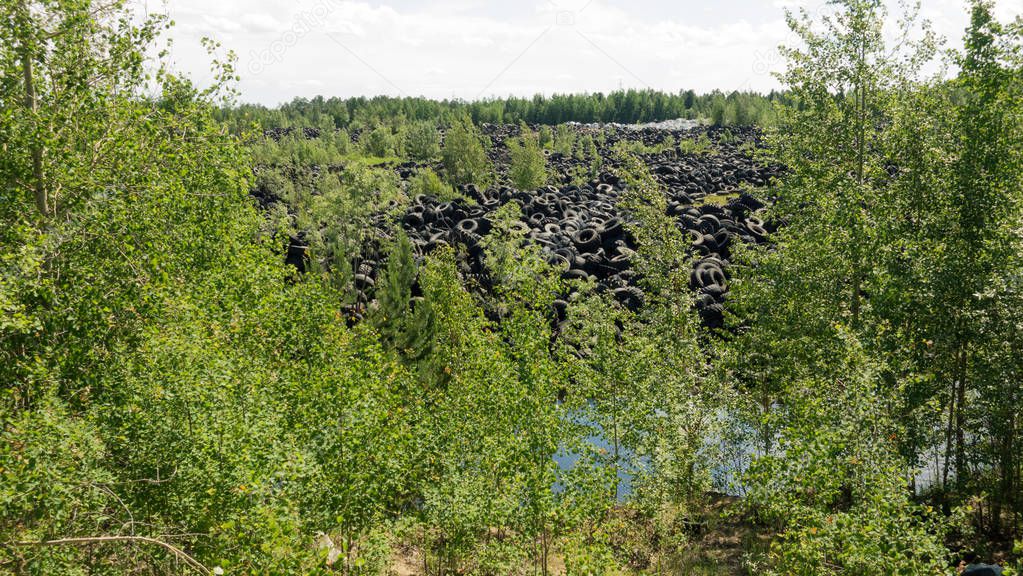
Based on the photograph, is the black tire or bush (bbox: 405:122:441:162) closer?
the black tire

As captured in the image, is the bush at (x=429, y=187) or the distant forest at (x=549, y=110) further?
the distant forest at (x=549, y=110)

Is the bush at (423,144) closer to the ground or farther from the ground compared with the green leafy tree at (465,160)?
farther from the ground

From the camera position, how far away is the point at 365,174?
34844 mm

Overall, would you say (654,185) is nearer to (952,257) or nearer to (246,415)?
(952,257)

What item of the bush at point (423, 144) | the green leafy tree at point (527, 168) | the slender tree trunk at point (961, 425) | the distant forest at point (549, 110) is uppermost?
the distant forest at point (549, 110)

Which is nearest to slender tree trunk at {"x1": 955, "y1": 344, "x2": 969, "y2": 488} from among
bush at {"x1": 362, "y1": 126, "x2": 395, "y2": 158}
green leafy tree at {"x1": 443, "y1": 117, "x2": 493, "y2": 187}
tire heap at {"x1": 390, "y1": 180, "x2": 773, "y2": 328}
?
tire heap at {"x1": 390, "y1": 180, "x2": 773, "y2": 328}

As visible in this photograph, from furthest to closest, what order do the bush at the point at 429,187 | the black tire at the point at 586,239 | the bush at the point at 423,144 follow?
the bush at the point at 423,144 < the bush at the point at 429,187 < the black tire at the point at 586,239

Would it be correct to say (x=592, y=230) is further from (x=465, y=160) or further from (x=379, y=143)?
(x=379, y=143)

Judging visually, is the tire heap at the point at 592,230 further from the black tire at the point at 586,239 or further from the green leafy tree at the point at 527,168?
the green leafy tree at the point at 527,168

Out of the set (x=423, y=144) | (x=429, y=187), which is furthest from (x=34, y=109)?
(x=423, y=144)

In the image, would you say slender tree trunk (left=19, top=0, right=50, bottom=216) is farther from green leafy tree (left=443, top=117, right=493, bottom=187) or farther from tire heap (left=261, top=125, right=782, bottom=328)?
green leafy tree (left=443, top=117, right=493, bottom=187)

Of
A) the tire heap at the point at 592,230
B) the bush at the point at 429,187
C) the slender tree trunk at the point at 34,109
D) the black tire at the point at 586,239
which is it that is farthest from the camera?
the bush at the point at 429,187

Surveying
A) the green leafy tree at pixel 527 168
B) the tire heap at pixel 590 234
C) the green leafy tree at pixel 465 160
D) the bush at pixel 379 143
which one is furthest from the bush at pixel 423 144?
the tire heap at pixel 590 234

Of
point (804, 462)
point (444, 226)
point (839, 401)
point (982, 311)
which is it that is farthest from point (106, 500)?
point (444, 226)
